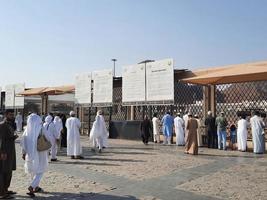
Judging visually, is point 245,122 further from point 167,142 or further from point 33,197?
point 33,197

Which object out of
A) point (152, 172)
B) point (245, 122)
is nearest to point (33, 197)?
point (152, 172)

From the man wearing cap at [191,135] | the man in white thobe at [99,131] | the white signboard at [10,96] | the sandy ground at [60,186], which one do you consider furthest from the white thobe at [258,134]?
the white signboard at [10,96]

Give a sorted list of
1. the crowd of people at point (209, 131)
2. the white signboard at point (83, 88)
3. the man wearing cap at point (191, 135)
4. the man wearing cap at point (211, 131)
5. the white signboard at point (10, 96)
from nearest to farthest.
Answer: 1. the man wearing cap at point (191, 135)
2. the crowd of people at point (209, 131)
3. the man wearing cap at point (211, 131)
4. the white signboard at point (83, 88)
5. the white signboard at point (10, 96)

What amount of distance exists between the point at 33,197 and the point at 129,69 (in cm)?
1306

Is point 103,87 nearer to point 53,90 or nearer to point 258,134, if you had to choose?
point 53,90

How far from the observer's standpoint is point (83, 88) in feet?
72.9

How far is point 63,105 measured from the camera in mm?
35312

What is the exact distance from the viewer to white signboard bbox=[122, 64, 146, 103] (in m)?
18.5

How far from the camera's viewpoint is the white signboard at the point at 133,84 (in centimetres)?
1850

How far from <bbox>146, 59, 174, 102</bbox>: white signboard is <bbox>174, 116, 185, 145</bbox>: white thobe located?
37.9 inches

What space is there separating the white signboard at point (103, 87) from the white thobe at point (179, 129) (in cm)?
471

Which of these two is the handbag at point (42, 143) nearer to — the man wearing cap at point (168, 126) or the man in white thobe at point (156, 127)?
the man wearing cap at point (168, 126)

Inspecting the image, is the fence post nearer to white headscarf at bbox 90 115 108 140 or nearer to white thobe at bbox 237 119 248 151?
white thobe at bbox 237 119 248 151

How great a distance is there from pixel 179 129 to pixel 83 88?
765cm
